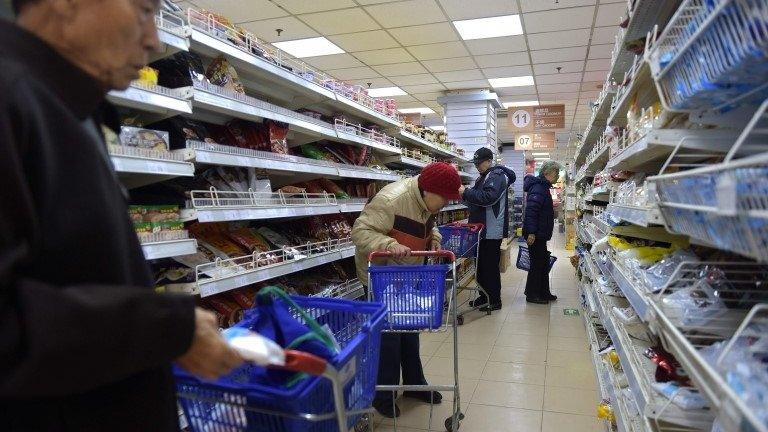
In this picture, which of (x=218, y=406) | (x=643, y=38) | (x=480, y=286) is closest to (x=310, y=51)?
(x=480, y=286)

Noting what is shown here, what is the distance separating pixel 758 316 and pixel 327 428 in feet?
3.74

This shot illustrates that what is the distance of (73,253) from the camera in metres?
0.74

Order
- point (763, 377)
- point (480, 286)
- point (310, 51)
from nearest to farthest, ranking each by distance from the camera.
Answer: point (763, 377)
point (480, 286)
point (310, 51)

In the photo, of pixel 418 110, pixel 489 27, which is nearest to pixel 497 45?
pixel 489 27

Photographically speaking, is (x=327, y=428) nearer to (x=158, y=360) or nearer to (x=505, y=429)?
(x=158, y=360)

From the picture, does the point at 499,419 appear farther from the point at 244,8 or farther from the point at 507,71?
the point at 507,71

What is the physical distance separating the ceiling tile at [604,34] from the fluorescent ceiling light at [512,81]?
7.07 feet

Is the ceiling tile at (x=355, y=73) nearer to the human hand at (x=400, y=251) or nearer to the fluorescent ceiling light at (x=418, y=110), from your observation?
the fluorescent ceiling light at (x=418, y=110)

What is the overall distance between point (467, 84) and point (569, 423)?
7.66 metres

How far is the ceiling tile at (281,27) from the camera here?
5.98 metres

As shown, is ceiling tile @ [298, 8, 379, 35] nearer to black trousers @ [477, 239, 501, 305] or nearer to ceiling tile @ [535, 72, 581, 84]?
black trousers @ [477, 239, 501, 305]

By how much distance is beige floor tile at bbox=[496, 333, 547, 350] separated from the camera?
424 centimetres

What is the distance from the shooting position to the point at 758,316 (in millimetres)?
1195

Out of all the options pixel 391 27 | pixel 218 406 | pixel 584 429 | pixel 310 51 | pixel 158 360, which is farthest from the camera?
pixel 310 51
